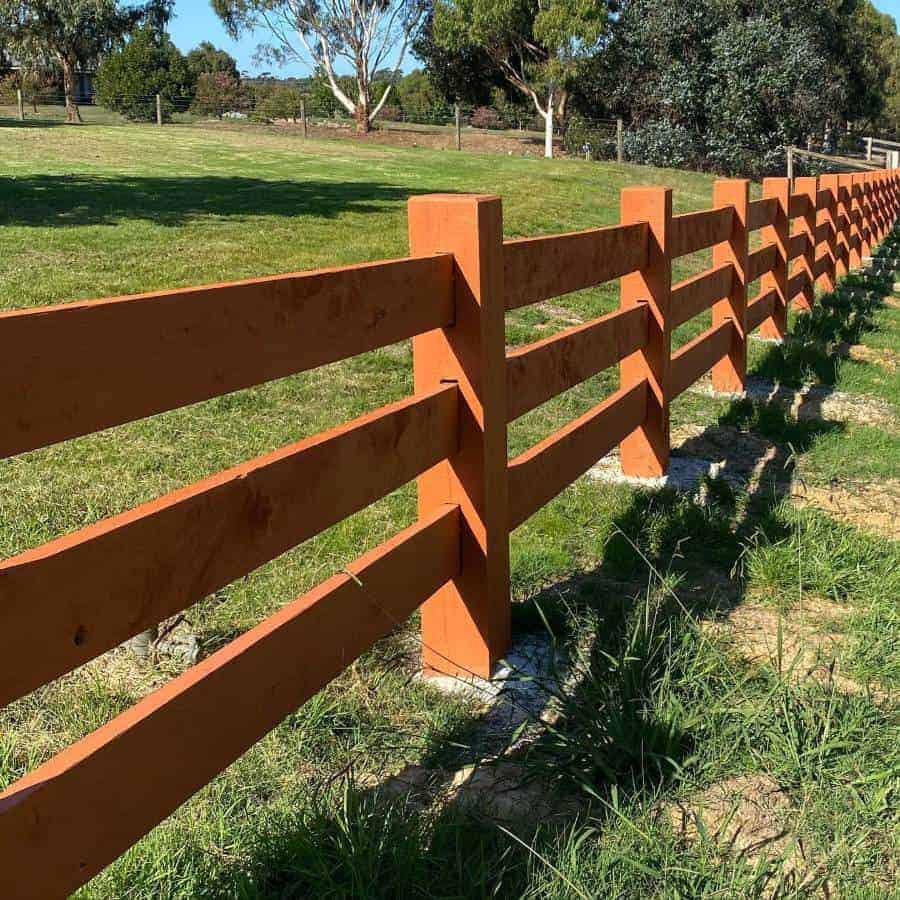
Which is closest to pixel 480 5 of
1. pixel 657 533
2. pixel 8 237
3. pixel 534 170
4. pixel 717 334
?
pixel 534 170

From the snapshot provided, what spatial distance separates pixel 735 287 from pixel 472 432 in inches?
176

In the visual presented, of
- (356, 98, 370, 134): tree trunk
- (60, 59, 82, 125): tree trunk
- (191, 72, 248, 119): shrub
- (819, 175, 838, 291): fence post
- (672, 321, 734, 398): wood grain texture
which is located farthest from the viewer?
(191, 72, 248, 119): shrub

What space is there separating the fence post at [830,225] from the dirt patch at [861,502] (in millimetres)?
7029

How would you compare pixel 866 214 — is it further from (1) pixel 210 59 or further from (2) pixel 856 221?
(1) pixel 210 59

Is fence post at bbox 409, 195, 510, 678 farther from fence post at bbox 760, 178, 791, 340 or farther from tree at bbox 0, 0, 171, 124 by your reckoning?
tree at bbox 0, 0, 171, 124

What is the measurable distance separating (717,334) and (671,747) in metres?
4.45

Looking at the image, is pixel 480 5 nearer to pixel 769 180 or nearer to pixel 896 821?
pixel 769 180

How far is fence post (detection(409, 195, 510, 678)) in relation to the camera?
2947mm

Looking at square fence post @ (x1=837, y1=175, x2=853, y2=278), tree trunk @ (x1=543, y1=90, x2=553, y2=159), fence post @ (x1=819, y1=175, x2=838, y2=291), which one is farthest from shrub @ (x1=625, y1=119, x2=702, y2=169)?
fence post @ (x1=819, y1=175, x2=838, y2=291)

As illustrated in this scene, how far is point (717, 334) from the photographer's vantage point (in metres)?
6.74

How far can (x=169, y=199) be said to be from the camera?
1365 centimetres

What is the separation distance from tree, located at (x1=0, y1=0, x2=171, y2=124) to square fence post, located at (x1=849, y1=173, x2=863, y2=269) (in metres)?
41.8

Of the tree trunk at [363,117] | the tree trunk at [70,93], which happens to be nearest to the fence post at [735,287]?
the tree trunk at [363,117]

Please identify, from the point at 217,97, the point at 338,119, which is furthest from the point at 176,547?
the point at 217,97
